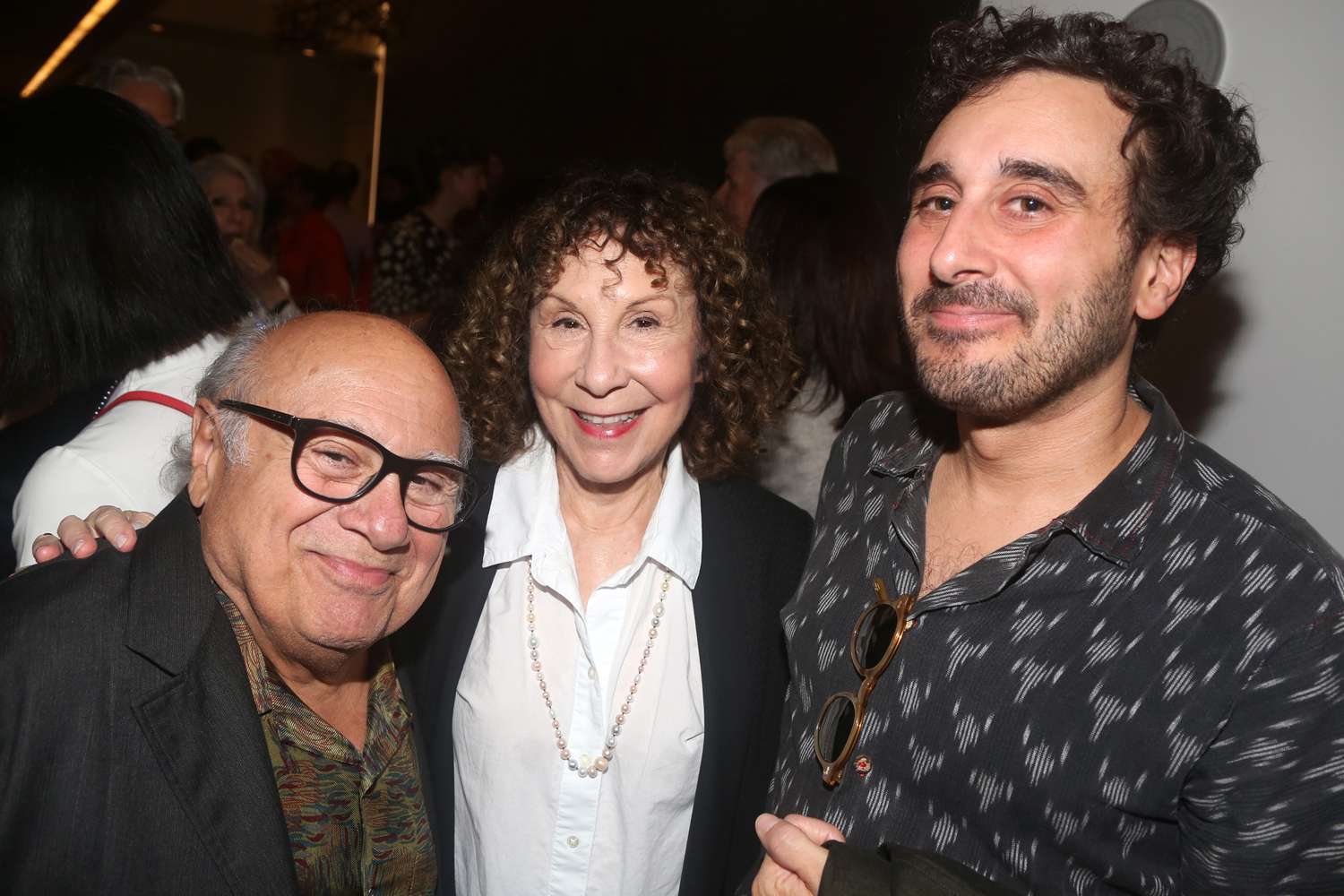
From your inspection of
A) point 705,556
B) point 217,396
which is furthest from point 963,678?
point 217,396

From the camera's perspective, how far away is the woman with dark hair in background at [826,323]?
3.03 metres

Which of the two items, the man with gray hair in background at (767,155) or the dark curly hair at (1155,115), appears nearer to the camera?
the dark curly hair at (1155,115)

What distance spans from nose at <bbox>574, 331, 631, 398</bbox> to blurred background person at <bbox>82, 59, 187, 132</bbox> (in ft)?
9.33

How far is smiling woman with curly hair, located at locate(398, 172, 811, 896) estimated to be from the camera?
1.95 m

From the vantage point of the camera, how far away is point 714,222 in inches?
86.1

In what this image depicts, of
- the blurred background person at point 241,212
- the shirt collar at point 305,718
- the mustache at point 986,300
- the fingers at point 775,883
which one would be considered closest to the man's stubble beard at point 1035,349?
the mustache at point 986,300

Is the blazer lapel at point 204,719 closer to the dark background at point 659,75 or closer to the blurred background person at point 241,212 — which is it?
the dark background at point 659,75

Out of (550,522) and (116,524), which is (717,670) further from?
(116,524)

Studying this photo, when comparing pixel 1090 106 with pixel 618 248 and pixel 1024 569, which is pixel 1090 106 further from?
pixel 618 248

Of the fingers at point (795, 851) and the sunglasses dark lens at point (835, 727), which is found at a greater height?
the sunglasses dark lens at point (835, 727)

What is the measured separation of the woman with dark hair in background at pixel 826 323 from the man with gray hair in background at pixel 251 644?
1.50 m

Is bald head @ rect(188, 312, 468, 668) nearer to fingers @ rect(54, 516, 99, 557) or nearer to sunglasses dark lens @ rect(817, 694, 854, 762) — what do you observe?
fingers @ rect(54, 516, 99, 557)

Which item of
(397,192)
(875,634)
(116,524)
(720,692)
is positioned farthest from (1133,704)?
(397,192)

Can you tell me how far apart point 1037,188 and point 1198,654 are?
0.73 metres
